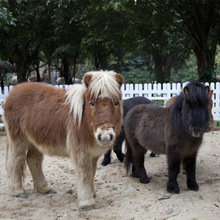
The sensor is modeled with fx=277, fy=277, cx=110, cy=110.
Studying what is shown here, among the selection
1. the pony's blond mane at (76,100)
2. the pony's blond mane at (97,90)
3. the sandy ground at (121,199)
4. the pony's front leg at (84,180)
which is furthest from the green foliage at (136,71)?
the pony's front leg at (84,180)

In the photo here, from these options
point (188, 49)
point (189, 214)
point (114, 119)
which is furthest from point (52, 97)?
point (188, 49)

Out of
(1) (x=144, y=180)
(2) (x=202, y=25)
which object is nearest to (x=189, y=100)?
(1) (x=144, y=180)

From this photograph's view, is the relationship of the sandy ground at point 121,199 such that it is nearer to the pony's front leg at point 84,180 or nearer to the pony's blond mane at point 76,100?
the pony's front leg at point 84,180

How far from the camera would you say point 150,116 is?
195 inches

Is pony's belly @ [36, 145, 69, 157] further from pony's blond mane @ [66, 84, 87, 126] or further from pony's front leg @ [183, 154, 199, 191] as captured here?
pony's front leg @ [183, 154, 199, 191]

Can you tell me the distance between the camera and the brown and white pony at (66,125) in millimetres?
3438

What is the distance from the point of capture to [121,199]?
429cm

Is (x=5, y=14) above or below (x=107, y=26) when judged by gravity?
below

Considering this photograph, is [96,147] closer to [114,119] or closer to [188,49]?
[114,119]

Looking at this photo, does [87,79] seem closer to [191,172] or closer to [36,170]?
[36,170]

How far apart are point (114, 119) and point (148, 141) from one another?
1.57 metres

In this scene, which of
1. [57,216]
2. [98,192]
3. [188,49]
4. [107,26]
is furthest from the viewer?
[188,49]

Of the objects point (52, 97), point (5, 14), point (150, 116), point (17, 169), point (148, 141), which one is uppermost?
point (5, 14)

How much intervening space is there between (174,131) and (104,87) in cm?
161
